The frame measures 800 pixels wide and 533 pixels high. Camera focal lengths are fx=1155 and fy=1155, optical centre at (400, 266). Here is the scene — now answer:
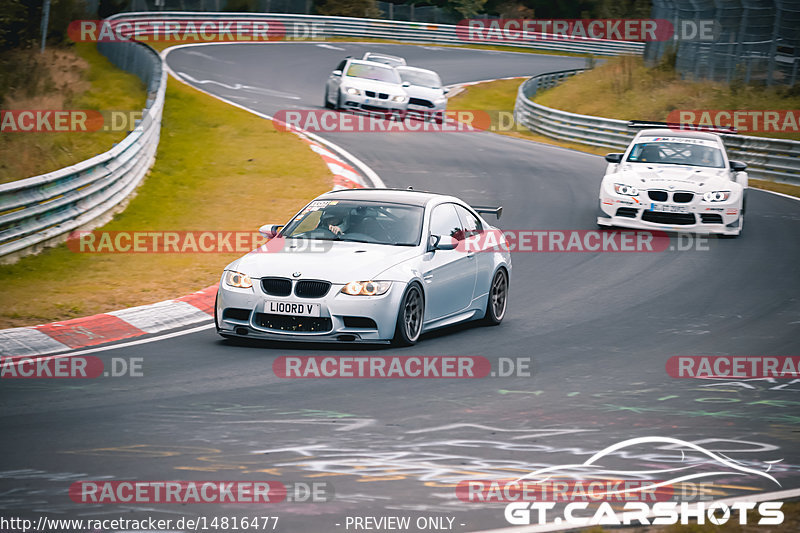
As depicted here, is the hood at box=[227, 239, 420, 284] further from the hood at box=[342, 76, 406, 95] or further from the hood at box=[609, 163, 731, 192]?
the hood at box=[342, 76, 406, 95]

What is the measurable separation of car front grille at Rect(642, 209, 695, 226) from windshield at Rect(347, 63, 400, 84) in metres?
14.4

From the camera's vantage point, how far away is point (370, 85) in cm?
3095

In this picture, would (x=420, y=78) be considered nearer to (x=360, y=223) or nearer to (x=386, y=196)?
(x=386, y=196)

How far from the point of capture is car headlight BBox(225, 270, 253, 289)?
10.3 meters

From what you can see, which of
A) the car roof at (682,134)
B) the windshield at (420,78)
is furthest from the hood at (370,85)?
the car roof at (682,134)

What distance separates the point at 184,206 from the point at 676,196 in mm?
7893

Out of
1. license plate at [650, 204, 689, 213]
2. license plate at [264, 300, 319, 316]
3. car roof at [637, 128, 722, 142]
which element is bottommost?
license plate at [650, 204, 689, 213]

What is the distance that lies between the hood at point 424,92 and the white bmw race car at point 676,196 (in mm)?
13375

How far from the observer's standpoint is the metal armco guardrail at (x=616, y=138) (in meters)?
26.5

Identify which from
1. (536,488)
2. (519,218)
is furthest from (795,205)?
(536,488)

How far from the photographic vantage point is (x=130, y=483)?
6.20 m

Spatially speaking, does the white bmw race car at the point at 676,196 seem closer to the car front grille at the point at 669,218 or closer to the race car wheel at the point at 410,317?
the car front grille at the point at 669,218

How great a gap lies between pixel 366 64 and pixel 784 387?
23.9 meters

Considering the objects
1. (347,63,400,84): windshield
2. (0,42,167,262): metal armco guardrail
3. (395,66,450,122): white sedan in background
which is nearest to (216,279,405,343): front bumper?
(0,42,167,262): metal armco guardrail
